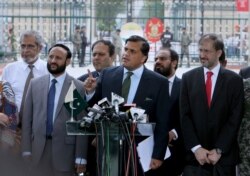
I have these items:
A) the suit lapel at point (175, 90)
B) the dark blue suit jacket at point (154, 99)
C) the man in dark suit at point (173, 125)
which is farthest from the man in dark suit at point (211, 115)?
the suit lapel at point (175, 90)

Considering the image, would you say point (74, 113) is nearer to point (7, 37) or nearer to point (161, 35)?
point (161, 35)

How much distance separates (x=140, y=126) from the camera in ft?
18.6

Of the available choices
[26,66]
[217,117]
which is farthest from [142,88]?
[26,66]

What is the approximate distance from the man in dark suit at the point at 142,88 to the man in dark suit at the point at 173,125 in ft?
1.83

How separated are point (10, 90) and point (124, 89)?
116 cm

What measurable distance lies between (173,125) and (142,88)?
2.78ft

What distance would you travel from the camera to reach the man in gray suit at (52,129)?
644 cm

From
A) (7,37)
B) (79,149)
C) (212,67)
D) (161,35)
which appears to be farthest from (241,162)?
(7,37)

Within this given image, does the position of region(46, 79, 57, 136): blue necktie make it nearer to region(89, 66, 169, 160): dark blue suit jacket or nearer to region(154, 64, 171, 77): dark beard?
region(89, 66, 169, 160): dark blue suit jacket

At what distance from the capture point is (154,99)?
20.8 feet

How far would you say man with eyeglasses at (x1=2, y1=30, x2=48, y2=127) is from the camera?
730 centimetres

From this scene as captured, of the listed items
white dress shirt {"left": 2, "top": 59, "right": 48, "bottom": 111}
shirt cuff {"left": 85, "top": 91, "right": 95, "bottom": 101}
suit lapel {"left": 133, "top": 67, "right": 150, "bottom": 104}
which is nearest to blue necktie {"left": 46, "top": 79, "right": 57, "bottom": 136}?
shirt cuff {"left": 85, "top": 91, "right": 95, "bottom": 101}

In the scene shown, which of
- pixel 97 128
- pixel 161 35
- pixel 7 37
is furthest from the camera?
pixel 7 37

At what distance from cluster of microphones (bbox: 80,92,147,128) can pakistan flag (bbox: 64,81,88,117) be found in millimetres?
282
